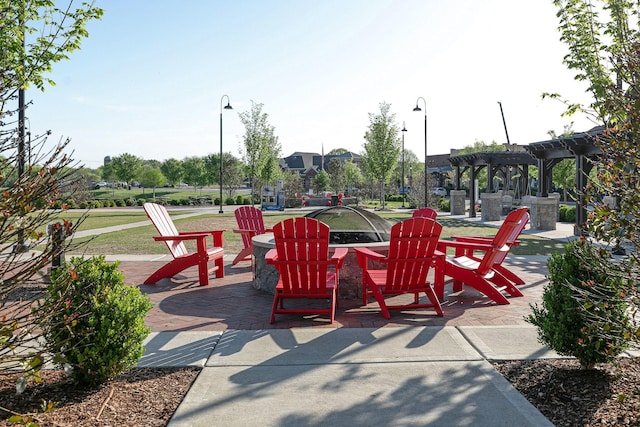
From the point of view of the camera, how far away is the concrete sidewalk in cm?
304

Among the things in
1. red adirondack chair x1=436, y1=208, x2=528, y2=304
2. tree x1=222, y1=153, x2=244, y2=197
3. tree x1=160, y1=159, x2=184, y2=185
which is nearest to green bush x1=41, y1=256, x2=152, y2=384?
red adirondack chair x1=436, y1=208, x2=528, y2=304

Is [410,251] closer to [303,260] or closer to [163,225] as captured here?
[303,260]

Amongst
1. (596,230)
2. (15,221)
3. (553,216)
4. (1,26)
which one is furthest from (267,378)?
(553,216)

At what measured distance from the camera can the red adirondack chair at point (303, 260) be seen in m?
5.18

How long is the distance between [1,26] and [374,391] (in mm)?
7201

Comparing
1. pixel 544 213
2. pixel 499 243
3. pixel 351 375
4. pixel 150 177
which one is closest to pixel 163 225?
pixel 351 375

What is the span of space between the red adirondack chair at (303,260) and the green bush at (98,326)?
193 cm

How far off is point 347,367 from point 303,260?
165 centimetres

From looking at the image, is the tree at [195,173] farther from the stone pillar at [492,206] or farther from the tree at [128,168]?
the stone pillar at [492,206]

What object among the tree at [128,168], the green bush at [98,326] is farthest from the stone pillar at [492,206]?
the tree at [128,168]

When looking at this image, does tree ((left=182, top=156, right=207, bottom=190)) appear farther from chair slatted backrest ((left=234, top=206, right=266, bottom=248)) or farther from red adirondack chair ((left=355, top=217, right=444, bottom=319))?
red adirondack chair ((left=355, top=217, right=444, bottom=319))

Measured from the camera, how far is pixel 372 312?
224 inches

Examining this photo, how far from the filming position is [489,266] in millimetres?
6227

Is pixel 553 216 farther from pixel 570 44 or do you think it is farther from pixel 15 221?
pixel 15 221
